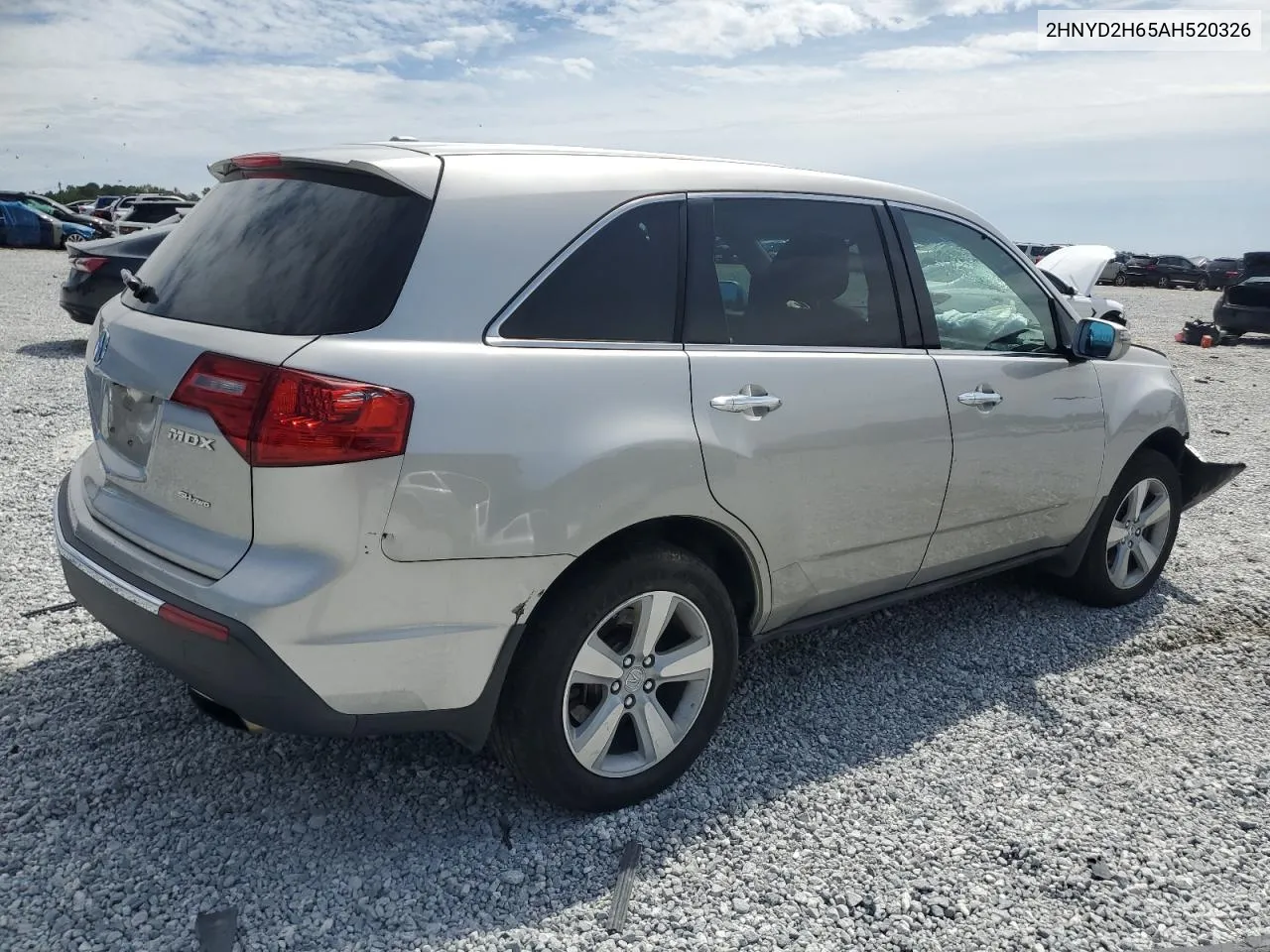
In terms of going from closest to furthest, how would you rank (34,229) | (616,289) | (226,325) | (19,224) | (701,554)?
1. (226,325)
2. (616,289)
3. (701,554)
4. (19,224)
5. (34,229)

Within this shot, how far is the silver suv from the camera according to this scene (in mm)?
2516

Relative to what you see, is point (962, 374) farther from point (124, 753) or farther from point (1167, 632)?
Result: point (124, 753)

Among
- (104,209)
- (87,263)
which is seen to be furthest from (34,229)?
(87,263)

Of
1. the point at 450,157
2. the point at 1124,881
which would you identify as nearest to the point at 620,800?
the point at 1124,881

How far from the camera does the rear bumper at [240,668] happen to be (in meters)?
2.52

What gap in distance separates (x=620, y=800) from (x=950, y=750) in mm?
1201

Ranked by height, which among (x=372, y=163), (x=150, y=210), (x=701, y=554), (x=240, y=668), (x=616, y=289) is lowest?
(x=150, y=210)

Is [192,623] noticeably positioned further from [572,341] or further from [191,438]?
[572,341]

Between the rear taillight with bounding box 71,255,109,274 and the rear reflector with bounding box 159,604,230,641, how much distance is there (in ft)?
28.7

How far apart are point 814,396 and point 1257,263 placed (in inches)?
953

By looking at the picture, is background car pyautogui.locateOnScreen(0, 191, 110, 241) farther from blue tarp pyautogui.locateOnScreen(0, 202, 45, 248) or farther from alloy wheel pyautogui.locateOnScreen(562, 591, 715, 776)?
alloy wheel pyautogui.locateOnScreen(562, 591, 715, 776)

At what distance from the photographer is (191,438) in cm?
261

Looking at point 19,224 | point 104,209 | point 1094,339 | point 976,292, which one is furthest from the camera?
point 104,209

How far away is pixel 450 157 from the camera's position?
2867mm
